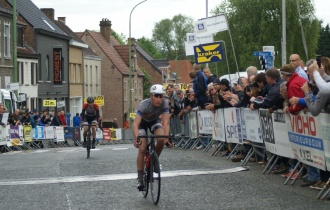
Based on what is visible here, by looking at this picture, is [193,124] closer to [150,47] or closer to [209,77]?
[209,77]

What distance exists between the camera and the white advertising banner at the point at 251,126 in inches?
697

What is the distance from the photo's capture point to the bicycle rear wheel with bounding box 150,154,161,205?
1244 centimetres

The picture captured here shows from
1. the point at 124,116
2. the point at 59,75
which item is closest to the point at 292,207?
the point at 59,75

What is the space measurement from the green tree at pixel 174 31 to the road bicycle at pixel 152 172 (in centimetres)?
15745

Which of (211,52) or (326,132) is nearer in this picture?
(326,132)

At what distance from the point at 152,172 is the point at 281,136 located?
3561 mm

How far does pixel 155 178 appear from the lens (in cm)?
1266

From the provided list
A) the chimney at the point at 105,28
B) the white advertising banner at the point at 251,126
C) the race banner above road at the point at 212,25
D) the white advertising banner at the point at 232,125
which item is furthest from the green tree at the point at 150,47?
the white advertising banner at the point at 251,126

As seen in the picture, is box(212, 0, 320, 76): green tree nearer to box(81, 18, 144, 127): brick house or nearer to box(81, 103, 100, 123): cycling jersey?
box(81, 18, 144, 127): brick house

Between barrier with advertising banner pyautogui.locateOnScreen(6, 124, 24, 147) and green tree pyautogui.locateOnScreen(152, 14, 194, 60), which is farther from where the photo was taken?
green tree pyautogui.locateOnScreen(152, 14, 194, 60)

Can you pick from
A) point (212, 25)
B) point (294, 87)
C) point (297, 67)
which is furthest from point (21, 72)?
point (294, 87)

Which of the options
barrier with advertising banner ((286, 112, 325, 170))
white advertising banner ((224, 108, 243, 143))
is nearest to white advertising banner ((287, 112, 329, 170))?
barrier with advertising banner ((286, 112, 325, 170))

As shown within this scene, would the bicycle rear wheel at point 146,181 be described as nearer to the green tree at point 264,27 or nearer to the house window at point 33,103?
the house window at point 33,103

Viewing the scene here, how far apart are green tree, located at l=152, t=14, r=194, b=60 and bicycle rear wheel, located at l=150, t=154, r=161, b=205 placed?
518ft
